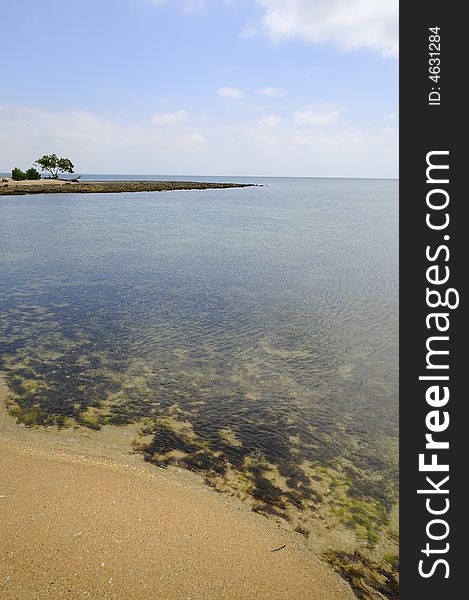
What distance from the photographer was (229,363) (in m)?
15.6

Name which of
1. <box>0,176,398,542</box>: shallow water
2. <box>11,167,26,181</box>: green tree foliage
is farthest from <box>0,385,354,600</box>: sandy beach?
<box>11,167,26,181</box>: green tree foliage

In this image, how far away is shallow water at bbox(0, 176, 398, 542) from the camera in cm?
1029

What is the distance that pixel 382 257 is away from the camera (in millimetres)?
38906

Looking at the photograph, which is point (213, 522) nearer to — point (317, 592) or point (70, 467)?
point (317, 592)

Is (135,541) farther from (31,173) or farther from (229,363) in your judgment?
(31,173)

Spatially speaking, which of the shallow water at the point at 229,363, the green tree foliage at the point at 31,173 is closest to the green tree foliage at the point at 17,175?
the green tree foliage at the point at 31,173

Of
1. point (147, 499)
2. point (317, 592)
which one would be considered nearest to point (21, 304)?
point (147, 499)

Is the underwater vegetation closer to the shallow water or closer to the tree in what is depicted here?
the shallow water

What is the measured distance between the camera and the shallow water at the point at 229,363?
33.8ft

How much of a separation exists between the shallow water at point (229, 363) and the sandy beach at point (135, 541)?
3.97 feet

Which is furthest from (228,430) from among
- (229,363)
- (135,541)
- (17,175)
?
(17,175)

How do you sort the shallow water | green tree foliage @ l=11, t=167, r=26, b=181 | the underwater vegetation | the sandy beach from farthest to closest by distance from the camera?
green tree foliage @ l=11, t=167, r=26, b=181 → the shallow water → the underwater vegetation → the sandy beach

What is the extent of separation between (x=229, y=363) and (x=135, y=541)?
8.75m

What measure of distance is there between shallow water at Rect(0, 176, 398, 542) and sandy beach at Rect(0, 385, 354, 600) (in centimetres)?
121
